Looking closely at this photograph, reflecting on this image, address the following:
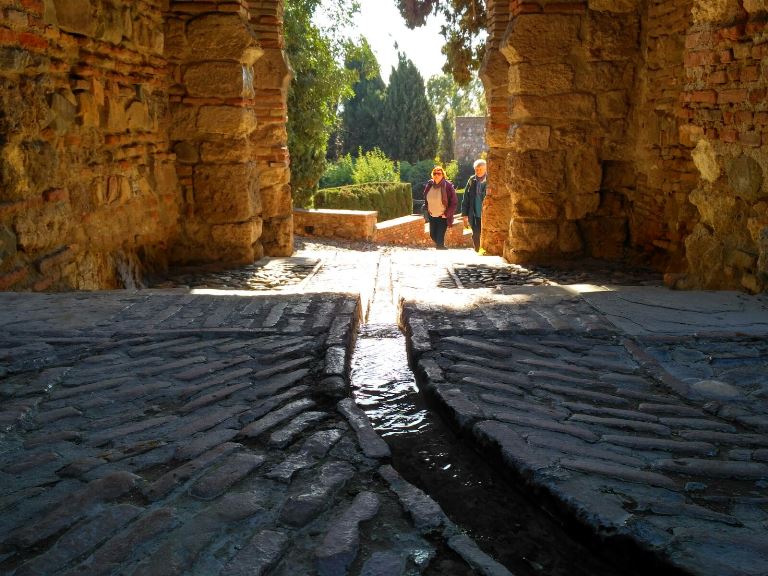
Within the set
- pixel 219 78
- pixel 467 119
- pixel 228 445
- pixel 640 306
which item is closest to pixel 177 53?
pixel 219 78

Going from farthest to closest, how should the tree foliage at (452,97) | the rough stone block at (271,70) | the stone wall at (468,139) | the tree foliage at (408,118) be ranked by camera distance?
1. the tree foliage at (452,97)
2. the stone wall at (468,139)
3. the tree foliage at (408,118)
4. the rough stone block at (271,70)

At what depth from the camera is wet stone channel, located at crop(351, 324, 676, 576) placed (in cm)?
181

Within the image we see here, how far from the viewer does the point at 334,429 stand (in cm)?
240

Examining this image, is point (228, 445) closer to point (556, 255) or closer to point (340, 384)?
point (340, 384)

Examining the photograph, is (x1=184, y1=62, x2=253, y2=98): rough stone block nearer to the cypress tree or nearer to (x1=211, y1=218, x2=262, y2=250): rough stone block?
(x1=211, y1=218, x2=262, y2=250): rough stone block

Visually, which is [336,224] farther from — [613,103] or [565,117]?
[613,103]

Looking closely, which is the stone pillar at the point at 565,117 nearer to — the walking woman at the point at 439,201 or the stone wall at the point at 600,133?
the stone wall at the point at 600,133

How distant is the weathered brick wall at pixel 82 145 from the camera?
13.8 feet

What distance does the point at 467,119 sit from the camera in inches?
1212

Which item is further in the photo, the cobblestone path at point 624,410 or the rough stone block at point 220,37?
the rough stone block at point 220,37

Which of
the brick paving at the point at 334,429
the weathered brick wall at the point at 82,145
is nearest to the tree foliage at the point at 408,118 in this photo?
the weathered brick wall at the point at 82,145

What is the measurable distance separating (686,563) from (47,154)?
428 centimetres

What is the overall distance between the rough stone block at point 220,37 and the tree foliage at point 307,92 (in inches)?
209

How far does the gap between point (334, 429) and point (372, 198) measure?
603 inches
